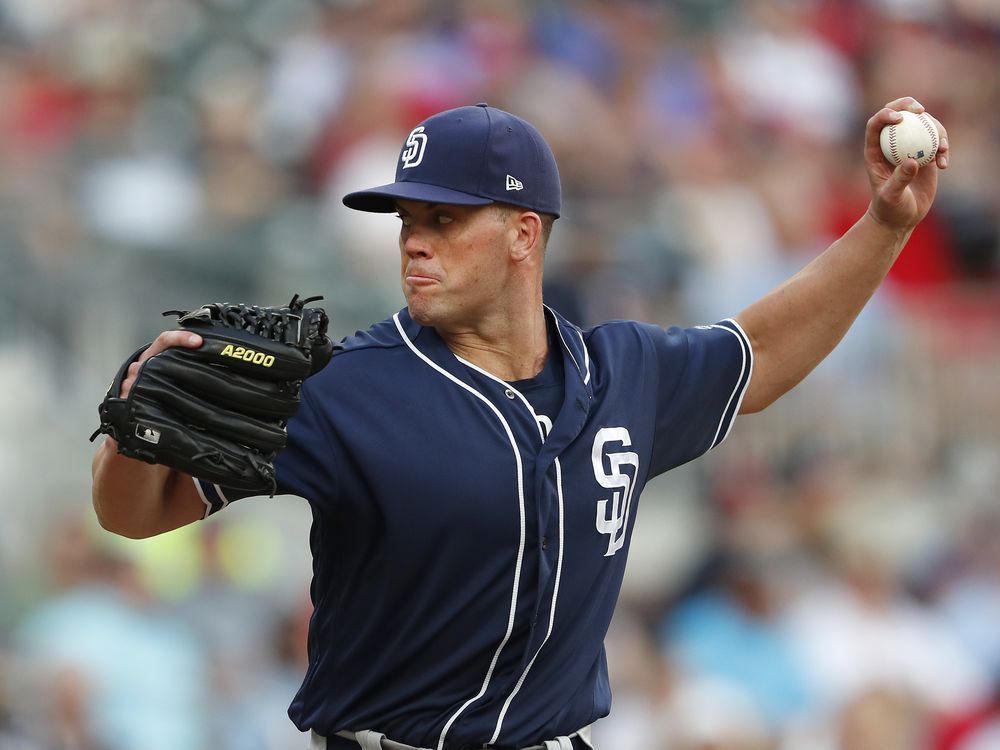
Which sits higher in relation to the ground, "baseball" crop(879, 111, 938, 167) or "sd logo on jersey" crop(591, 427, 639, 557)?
"baseball" crop(879, 111, 938, 167)

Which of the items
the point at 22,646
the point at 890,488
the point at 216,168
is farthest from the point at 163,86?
the point at 890,488

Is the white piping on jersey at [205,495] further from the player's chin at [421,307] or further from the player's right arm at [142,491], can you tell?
the player's chin at [421,307]

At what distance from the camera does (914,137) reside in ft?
10.6

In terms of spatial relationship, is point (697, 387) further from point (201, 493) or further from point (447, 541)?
point (201, 493)

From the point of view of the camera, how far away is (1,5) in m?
8.86

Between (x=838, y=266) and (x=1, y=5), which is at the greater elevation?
(x=1, y=5)

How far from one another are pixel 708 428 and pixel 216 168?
Answer: 4.87 m

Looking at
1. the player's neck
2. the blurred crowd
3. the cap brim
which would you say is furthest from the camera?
the blurred crowd

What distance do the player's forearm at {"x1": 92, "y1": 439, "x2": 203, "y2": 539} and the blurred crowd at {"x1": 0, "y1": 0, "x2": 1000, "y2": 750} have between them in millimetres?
3029

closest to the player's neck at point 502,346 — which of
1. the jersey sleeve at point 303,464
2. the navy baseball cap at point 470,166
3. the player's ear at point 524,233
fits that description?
the player's ear at point 524,233

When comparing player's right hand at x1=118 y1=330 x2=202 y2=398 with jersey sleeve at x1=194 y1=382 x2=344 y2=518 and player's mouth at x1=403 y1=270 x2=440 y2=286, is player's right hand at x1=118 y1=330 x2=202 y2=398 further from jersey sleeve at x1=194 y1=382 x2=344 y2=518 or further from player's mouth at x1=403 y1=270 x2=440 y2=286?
player's mouth at x1=403 y1=270 x2=440 y2=286

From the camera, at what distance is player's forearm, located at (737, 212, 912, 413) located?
334cm

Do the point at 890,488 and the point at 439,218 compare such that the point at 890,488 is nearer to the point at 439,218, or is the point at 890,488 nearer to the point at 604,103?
the point at 604,103

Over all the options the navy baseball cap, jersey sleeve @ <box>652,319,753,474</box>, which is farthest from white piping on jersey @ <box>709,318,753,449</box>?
the navy baseball cap
